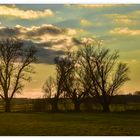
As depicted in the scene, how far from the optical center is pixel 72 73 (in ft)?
36.4

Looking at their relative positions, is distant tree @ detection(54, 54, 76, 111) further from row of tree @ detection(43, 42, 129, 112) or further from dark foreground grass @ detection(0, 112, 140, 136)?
dark foreground grass @ detection(0, 112, 140, 136)

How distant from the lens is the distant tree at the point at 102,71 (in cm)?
1102

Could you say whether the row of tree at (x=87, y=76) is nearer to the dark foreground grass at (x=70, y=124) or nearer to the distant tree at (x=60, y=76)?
the distant tree at (x=60, y=76)

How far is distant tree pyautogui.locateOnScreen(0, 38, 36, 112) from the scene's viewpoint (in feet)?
36.1

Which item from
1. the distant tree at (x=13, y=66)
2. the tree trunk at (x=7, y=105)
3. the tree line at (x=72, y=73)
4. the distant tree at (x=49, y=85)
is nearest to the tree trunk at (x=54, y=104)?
the tree line at (x=72, y=73)

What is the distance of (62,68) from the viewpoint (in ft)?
36.3

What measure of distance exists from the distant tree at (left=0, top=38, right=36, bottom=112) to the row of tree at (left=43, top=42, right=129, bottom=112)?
11.8 inches

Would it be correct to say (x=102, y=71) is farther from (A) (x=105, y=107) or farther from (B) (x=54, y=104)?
(B) (x=54, y=104)

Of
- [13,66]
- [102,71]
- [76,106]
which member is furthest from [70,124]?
[13,66]

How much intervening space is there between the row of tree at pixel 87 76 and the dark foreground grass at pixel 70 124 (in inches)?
5.2

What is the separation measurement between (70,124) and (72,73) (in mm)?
638

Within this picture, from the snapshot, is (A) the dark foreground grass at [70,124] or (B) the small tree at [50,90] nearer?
(A) the dark foreground grass at [70,124]

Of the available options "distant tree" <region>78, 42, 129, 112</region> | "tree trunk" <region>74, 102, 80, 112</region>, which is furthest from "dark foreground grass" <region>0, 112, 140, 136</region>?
"distant tree" <region>78, 42, 129, 112</region>

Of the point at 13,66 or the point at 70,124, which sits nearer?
the point at 70,124
